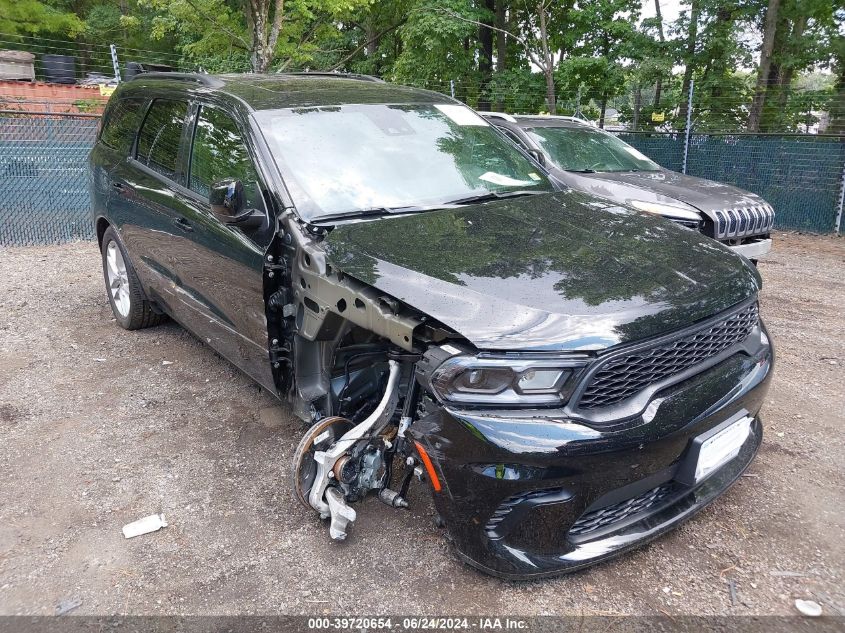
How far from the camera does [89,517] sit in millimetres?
3111

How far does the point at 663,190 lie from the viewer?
22.3 ft

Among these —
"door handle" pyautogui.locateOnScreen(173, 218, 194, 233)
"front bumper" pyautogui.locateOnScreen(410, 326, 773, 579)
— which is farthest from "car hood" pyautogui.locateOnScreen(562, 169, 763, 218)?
"front bumper" pyautogui.locateOnScreen(410, 326, 773, 579)

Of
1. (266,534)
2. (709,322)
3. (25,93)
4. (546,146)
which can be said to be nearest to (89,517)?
(266,534)

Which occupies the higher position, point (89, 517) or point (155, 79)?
point (155, 79)

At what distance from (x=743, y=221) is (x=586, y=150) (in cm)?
210

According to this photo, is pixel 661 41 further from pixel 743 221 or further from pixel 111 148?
pixel 111 148

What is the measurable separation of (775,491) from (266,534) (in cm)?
241

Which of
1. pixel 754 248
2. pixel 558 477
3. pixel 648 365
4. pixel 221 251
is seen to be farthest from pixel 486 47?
pixel 558 477

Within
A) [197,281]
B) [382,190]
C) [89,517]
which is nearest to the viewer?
[89,517]

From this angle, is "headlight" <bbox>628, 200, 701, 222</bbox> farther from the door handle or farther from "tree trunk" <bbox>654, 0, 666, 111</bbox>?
"tree trunk" <bbox>654, 0, 666, 111</bbox>

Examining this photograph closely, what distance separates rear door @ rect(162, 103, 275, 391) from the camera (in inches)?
130

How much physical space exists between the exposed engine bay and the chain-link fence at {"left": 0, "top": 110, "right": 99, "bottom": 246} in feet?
23.2

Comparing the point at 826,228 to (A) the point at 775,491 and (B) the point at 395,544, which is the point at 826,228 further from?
(B) the point at 395,544

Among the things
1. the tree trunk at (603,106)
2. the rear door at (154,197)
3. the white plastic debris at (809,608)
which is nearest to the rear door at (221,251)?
the rear door at (154,197)
